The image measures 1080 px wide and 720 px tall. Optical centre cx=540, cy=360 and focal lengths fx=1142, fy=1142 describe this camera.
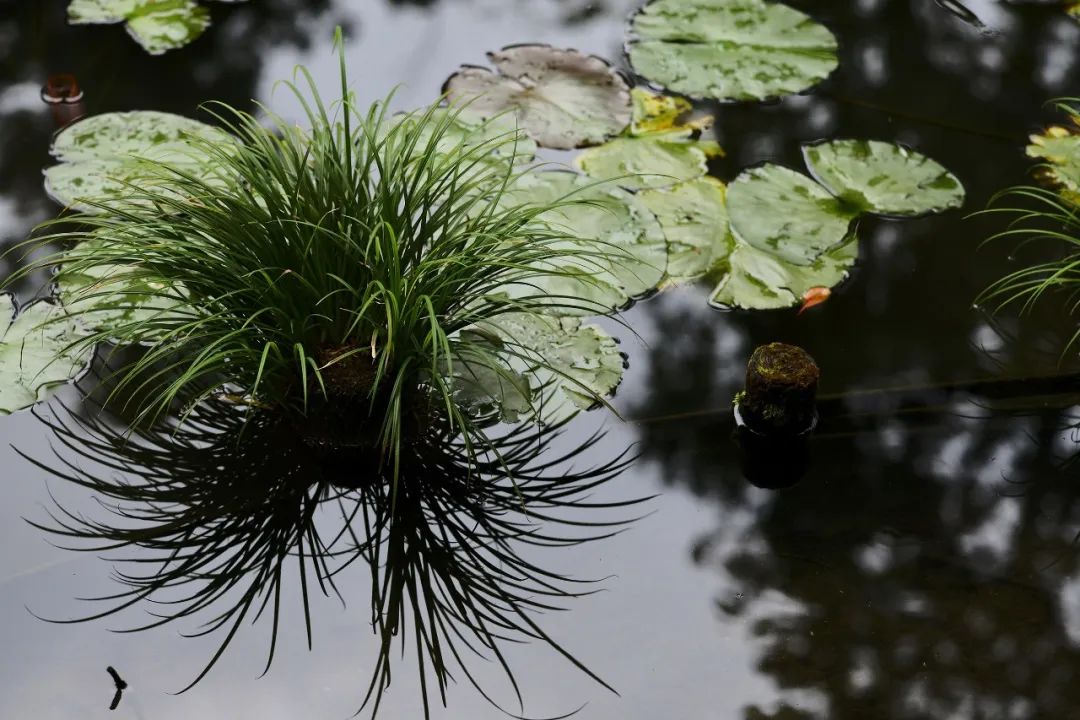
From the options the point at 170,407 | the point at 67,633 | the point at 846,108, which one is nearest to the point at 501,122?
the point at 846,108

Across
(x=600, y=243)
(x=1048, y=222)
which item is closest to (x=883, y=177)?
(x=1048, y=222)

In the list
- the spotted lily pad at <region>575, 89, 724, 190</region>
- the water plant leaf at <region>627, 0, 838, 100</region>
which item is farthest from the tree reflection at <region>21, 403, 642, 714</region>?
the water plant leaf at <region>627, 0, 838, 100</region>

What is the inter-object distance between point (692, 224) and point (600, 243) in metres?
0.30

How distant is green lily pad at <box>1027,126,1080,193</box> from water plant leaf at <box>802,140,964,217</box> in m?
0.31

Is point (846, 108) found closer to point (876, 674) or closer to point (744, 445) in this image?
point (744, 445)

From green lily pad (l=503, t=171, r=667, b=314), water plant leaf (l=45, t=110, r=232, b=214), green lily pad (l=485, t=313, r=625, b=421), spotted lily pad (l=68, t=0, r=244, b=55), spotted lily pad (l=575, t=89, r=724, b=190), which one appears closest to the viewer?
green lily pad (l=485, t=313, r=625, b=421)

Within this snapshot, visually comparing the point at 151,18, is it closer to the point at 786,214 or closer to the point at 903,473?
the point at 786,214

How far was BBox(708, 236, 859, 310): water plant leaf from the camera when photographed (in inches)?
120

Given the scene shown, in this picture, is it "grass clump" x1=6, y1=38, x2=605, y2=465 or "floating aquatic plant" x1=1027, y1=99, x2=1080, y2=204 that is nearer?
"grass clump" x1=6, y1=38, x2=605, y2=465

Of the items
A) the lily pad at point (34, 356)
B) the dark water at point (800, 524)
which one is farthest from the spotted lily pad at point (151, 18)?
the lily pad at point (34, 356)

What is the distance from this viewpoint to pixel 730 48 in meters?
3.78

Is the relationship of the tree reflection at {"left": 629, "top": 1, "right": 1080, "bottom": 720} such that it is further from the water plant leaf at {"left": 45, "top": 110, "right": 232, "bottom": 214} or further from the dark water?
the water plant leaf at {"left": 45, "top": 110, "right": 232, "bottom": 214}

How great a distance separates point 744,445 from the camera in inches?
108

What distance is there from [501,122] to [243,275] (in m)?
1.26
